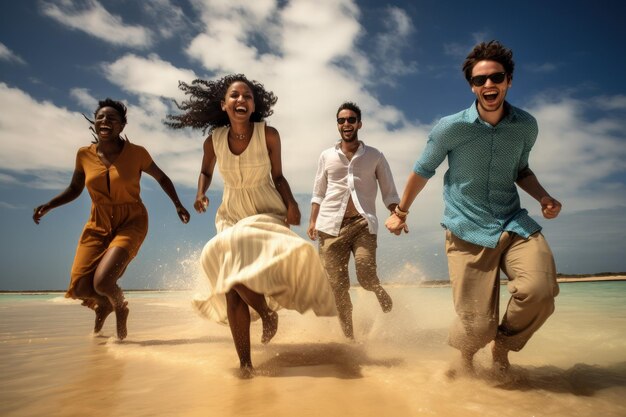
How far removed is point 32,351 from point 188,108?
3035 mm

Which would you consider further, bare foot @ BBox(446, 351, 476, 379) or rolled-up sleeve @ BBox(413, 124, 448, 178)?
rolled-up sleeve @ BBox(413, 124, 448, 178)

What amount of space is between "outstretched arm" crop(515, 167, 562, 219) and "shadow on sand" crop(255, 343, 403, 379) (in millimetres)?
1760

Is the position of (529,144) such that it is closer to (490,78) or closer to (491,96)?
(491,96)

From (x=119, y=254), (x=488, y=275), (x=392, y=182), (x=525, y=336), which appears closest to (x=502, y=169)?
(x=488, y=275)

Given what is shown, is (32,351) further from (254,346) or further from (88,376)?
(254,346)

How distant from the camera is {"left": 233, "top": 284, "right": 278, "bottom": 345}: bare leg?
3.75 meters

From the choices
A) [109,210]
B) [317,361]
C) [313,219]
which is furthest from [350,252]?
[109,210]

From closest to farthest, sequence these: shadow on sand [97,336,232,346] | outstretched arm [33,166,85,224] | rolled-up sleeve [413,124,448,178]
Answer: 1. rolled-up sleeve [413,124,448,178]
2. shadow on sand [97,336,232,346]
3. outstretched arm [33,166,85,224]

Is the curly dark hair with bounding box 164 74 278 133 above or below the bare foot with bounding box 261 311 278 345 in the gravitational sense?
above

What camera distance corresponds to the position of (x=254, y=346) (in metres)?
4.92

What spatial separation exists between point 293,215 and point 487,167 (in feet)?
5.84

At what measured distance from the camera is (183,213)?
6.06 metres

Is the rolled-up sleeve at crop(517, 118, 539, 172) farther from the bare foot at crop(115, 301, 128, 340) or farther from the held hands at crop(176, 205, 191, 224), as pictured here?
the bare foot at crop(115, 301, 128, 340)

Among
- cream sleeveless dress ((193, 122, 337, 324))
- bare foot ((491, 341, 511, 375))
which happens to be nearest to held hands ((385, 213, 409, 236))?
cream sleeveless dress ((193, 122, 337, 324))
